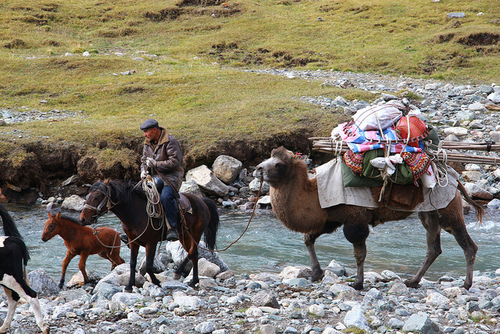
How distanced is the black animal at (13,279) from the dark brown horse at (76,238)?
2643mm

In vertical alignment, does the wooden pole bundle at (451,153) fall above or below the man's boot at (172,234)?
above

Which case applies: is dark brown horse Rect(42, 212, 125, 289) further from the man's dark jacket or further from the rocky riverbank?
the man's dark jacket

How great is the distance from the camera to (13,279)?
508 cm

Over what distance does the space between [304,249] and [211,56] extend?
2240 centimetres

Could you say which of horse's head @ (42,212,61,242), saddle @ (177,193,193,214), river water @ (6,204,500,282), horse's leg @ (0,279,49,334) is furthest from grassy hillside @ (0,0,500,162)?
horse's leg @ (0,279,49,334)

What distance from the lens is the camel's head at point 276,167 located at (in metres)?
6.49

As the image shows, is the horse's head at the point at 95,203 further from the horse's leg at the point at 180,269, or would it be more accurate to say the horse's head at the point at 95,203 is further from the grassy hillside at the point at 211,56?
the grassy hillside at the point at 211,56

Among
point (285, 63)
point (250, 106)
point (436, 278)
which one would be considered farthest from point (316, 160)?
Answer: point (285, 63)

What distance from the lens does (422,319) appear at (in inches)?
185

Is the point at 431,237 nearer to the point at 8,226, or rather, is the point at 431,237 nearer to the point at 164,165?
the point at 164,165

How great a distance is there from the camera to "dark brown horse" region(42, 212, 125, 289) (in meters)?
8.01

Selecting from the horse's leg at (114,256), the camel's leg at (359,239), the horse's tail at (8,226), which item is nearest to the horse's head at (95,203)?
the horse's tail at (8,226)

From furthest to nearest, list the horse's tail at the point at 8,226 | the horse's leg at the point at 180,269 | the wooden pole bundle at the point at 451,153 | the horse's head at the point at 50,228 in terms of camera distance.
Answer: the horse's head at the point at 50,228, the horse's leg at the point at 180,269, the wooden pole bundle at the point at 451,153, the horse's tail at the point at 8,226

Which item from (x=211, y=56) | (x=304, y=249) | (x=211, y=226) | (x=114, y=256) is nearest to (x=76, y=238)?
(x=114, y=256)
